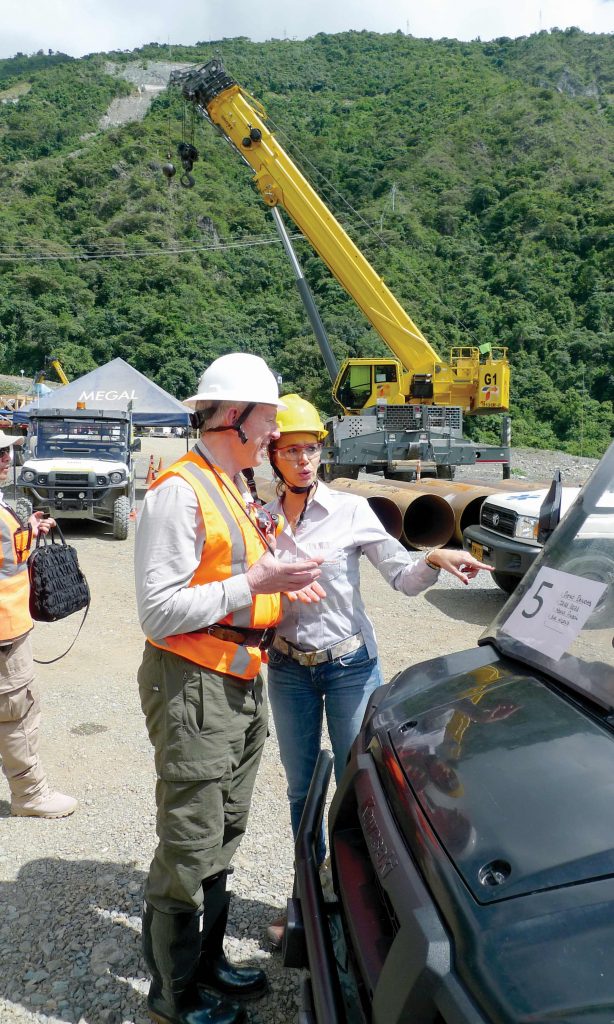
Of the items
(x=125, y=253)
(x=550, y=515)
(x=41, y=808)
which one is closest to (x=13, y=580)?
(x=41, y=808)

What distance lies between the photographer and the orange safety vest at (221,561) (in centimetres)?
212

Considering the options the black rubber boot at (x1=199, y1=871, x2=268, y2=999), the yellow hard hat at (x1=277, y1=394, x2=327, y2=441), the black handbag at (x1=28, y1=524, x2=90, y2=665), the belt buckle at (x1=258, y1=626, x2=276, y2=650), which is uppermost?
the yellow hard hat at (x1=277, y1=394, x2=327, y2=441)

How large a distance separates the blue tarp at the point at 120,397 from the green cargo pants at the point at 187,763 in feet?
46.9

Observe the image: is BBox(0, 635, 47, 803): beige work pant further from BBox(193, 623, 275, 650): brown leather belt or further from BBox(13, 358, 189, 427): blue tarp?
BBox(13, 358, 189, 427): blue tarp

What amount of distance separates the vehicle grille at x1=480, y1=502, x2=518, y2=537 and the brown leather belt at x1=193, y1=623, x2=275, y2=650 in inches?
184

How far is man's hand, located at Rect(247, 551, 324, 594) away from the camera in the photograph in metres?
2.05

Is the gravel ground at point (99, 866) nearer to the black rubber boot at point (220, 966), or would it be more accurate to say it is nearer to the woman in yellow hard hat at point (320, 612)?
the black rubber boot at point (220, 966)

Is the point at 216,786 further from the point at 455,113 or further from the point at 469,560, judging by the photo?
the point at 455,113

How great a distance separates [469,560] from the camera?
2520 millimetres

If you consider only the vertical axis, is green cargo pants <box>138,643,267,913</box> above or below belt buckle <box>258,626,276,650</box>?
below

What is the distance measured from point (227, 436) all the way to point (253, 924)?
1915 mm

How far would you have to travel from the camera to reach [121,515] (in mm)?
11273

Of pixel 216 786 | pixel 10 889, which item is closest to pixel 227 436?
pixel 216 786

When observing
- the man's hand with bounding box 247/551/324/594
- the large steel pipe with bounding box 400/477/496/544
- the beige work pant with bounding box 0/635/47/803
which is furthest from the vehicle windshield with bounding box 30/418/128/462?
the man's hand with bounding box 247/551/324/594
